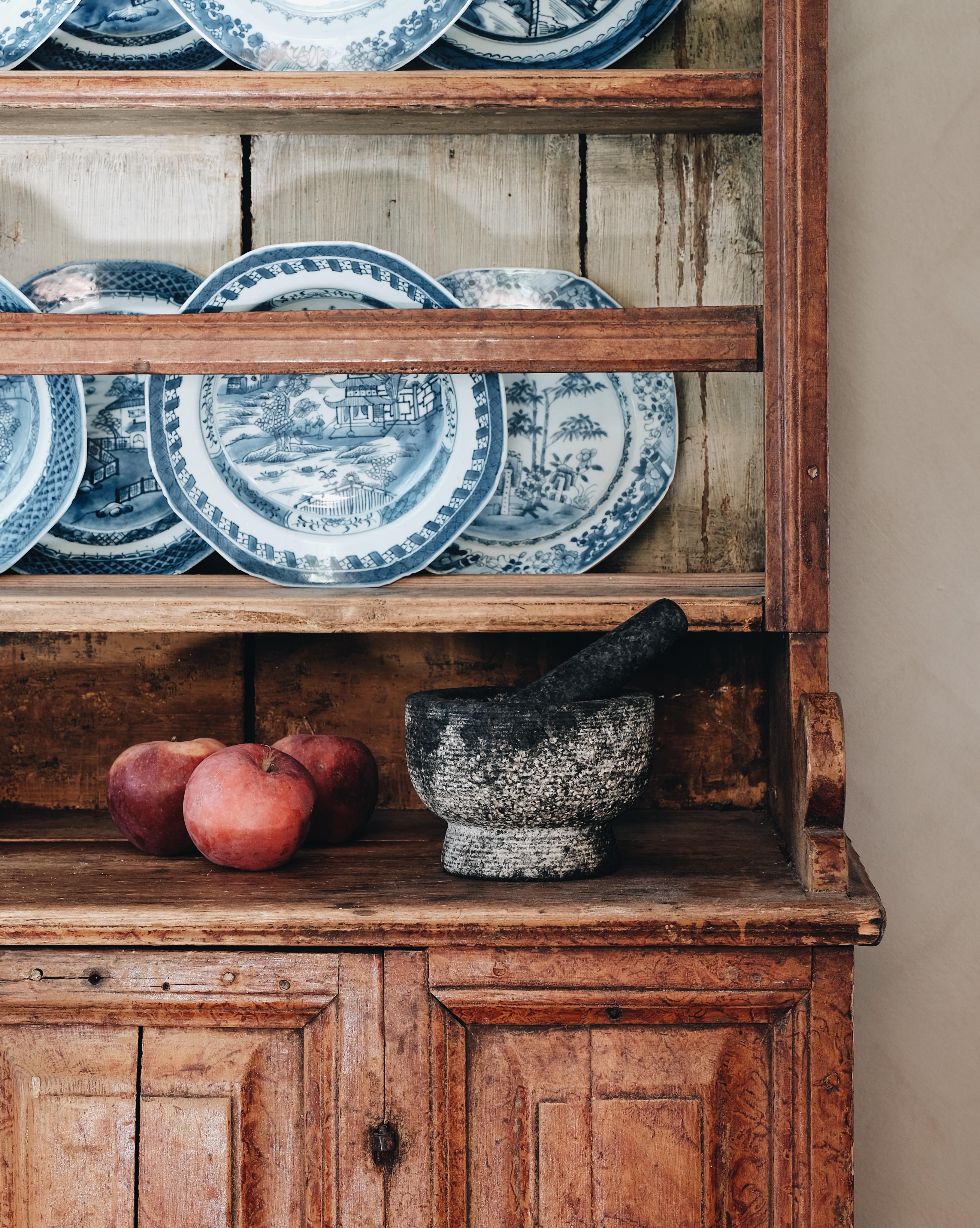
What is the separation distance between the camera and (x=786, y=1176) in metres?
0.81

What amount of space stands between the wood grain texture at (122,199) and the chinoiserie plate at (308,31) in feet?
0.48

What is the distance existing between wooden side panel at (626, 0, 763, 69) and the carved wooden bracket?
76cm

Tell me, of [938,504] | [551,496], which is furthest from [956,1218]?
[551,496]

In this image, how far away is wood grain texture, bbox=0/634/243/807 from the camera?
3.93ft

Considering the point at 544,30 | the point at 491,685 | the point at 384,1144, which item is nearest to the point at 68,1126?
the point at 384,1144

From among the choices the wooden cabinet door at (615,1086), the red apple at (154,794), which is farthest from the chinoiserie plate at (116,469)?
the wooden cabinet door at (615,1086)

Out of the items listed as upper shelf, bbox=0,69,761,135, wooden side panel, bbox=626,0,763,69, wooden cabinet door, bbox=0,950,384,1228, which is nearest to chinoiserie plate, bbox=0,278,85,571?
upper shelf, bbox=0,69,761,135

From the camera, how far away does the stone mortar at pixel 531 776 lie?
0.87 metres

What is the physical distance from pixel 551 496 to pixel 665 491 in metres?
0.13

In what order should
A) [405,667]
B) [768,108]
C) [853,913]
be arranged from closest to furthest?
1. [853,913]
2. [768,108]
3. [405,667]

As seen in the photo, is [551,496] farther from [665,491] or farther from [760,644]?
[760,644]

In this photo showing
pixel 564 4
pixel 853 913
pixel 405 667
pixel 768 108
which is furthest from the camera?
pixel 405 667

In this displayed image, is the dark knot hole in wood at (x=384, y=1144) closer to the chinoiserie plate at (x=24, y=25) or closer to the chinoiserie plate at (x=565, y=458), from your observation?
the chinoiserie plate at (x=565, y=458)

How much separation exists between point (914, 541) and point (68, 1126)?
1055 mm
